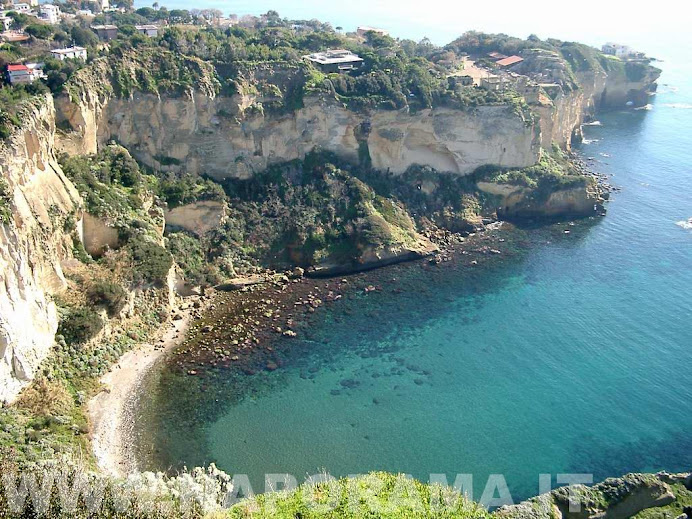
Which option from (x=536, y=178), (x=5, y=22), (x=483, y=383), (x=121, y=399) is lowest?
(x=121, y=399)

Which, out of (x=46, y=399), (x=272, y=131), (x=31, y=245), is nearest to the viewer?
(x=46, y=399)

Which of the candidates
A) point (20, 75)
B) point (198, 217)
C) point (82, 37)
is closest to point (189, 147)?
point (198, 217)

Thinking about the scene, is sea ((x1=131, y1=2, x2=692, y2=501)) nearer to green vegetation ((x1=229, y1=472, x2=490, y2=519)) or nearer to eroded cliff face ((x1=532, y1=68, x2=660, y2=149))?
green vegetation ((x1=229, y1=472, x2=490, y2=519))

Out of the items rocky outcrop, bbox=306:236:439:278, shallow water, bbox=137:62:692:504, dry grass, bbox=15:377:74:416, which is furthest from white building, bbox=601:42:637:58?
dry grass, bbox=15:377:74:416

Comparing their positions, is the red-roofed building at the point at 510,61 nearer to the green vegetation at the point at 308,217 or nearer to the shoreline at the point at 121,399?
the green vegetation at the point at 308,217

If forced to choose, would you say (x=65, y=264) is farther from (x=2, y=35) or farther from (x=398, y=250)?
(x=2, y=35)

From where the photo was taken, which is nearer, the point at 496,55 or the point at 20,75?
the point at 20,75

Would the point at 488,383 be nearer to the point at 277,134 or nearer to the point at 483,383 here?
the point at 483,383
